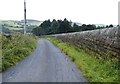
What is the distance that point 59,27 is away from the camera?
329 ft

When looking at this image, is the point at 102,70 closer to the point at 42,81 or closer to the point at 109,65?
the point at 109,65

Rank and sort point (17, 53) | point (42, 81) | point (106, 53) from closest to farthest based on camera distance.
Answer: point (42, 81) < point (106, 53) < point (17, 53)

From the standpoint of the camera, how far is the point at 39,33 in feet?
408

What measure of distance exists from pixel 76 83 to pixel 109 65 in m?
2.94

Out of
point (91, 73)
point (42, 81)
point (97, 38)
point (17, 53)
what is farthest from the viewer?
point (17, 53)

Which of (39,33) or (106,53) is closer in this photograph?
(106,53)

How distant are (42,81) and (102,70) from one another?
3.01m

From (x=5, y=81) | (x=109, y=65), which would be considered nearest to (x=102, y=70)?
(x=109, y=65)

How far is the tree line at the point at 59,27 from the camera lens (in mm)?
82094

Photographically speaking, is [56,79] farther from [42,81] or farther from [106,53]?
[106,53]

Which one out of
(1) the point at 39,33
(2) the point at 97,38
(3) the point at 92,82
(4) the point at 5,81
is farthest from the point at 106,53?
(1) the point at 39,33

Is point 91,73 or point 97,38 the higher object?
point 97,38

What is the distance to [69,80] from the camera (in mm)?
11227

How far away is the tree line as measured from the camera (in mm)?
82094
